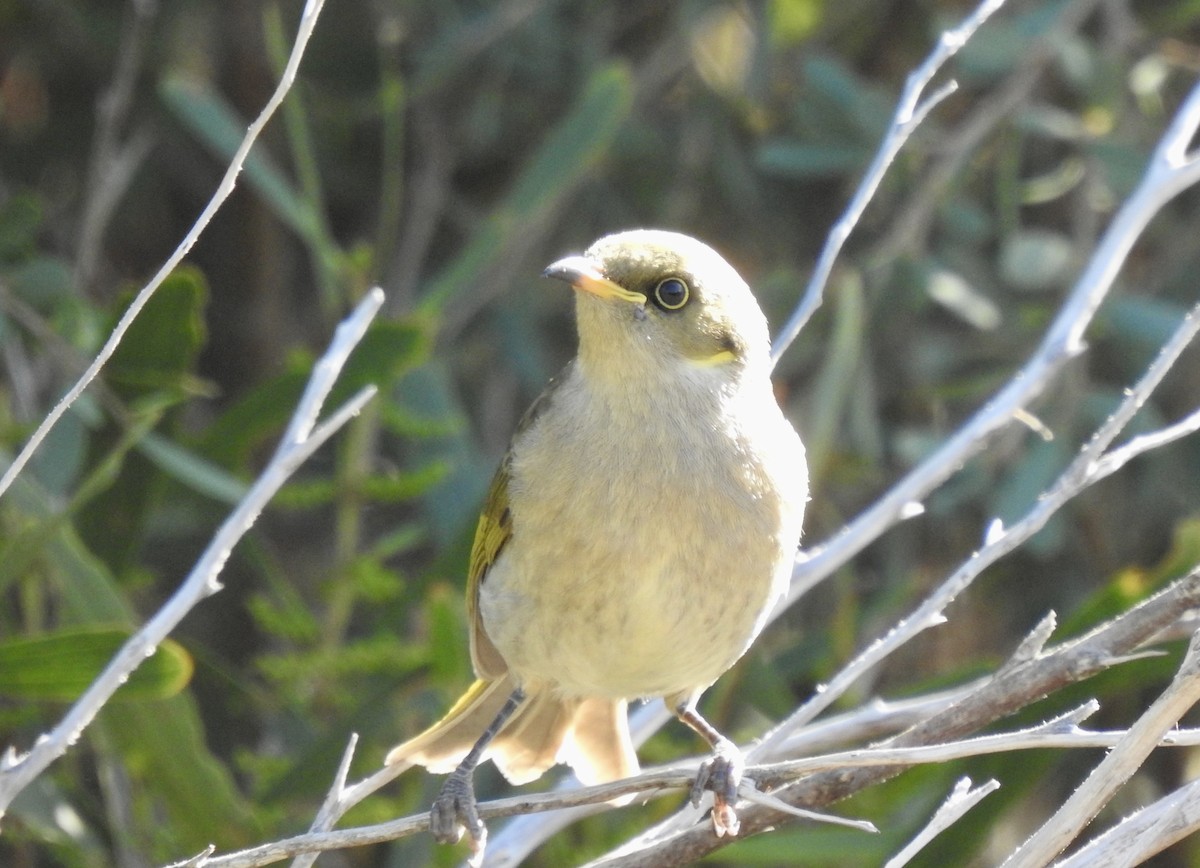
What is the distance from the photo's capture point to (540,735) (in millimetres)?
4078

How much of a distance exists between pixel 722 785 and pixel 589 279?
1.05 m

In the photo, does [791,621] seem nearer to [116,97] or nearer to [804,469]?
[804,469]

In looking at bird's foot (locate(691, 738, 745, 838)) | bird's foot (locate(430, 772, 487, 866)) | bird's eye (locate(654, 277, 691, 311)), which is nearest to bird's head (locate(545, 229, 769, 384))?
bird's eye (locate(654, 277, 691, 311))

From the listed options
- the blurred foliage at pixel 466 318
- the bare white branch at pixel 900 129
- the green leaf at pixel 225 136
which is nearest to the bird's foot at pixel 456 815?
the blurred foliage at pixel 466 318

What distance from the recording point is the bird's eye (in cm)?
361

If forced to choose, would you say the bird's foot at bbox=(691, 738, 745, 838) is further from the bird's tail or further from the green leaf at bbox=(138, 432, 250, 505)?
the green leaf at bbox=(138, 432, 250, 505)

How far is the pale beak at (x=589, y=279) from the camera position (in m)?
3.48

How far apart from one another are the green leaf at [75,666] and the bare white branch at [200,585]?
0.84m

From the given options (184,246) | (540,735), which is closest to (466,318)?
(540,735)

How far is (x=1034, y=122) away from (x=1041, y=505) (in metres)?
2.42

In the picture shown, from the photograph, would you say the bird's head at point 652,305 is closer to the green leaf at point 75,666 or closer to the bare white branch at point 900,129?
the bare white branch at point 900,129

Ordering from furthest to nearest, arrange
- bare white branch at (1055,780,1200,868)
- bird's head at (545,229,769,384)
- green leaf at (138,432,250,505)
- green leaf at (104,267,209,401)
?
green leaf at (138,432,250,505), green leaf at (104,267,209,401), bird's head at (545,229,769,384), bare white branch at (1055,780,1200,868)

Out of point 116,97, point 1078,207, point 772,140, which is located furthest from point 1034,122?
point 116,97

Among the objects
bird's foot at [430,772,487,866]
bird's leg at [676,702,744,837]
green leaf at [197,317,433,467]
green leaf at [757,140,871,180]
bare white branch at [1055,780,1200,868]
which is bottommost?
bird's foot at [430,772,487,866]
